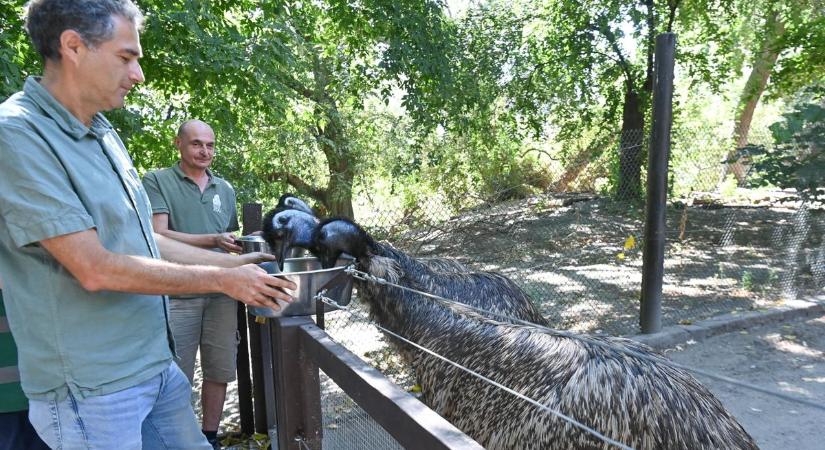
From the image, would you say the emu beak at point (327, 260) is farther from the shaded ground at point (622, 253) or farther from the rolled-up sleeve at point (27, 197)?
the shaded ground at point (622, 253)

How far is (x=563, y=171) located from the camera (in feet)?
42.8

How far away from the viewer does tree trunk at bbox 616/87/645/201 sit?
30.4 ft

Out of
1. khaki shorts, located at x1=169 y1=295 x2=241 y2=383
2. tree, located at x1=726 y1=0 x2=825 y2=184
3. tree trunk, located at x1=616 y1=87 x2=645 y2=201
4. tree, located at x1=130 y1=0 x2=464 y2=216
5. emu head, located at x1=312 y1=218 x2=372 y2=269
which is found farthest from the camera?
tree trunk, located at x1=616 y1=87 x2=645 y2=201

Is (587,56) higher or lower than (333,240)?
higher

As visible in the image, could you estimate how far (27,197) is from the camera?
4.86 ft

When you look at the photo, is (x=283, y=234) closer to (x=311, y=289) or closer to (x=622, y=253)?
(x=311, y=289)

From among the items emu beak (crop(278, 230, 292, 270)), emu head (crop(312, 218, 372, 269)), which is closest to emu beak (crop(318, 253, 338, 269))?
emu head (crop(312, 218, 372, 269))

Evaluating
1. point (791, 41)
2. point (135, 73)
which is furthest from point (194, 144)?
point (791, 41)

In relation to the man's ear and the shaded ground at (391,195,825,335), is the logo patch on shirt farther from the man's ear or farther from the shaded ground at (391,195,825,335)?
the shaded ground at (391,195,825,335)

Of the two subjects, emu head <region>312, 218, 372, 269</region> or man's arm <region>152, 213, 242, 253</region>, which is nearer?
emu head <region>312, 218, 372, 269</region>

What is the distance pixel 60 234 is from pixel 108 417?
58 cm

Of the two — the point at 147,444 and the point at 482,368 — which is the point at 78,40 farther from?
the point at 482,368

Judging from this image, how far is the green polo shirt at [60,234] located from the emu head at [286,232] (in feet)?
3.87

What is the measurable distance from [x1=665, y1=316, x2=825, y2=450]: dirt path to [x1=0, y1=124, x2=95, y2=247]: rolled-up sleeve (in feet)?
13.2
